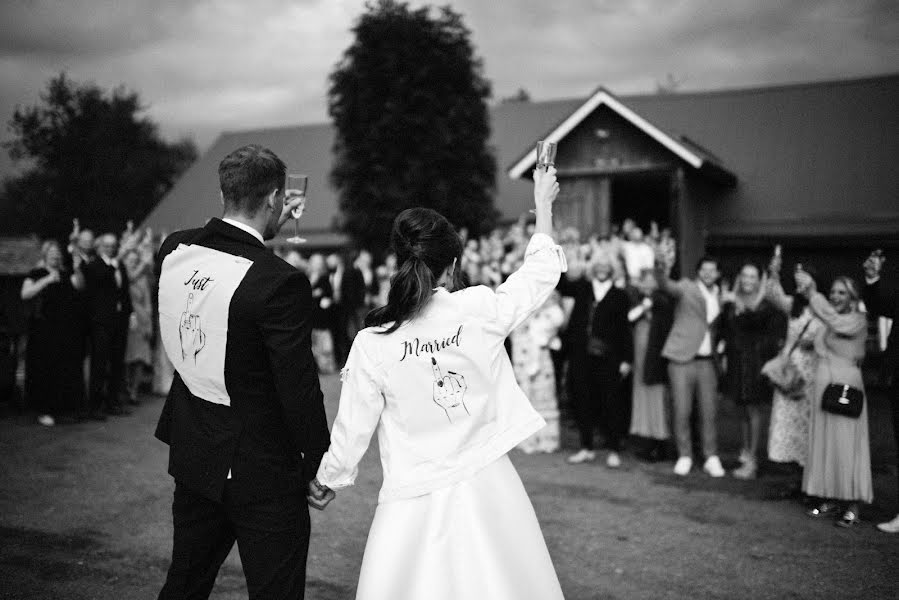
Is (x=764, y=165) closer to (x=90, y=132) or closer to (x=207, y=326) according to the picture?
(x=207, y=326)

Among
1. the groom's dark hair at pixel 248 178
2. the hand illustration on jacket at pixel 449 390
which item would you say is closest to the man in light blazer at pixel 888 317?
the hand illustration on jacket at pixel 449 390

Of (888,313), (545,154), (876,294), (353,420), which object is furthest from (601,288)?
(353,420)

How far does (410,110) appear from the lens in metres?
20.6

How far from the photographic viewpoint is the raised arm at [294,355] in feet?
9.21

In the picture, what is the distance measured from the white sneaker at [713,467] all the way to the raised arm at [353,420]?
232 inches

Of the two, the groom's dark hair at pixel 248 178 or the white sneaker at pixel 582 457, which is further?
the white sneaker at pixel 582 457

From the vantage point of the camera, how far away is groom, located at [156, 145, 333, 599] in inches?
112

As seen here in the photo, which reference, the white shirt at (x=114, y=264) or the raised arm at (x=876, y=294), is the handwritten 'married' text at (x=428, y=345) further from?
the white shirt at (x=114, y=264)

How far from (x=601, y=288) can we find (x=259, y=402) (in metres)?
6.09

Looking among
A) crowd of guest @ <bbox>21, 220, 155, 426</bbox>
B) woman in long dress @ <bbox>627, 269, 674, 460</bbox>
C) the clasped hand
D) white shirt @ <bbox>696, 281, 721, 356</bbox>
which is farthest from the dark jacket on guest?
crowd of guest @ <bbox>21, 220, 155, 426</bbox>

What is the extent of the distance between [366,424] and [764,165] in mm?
19619

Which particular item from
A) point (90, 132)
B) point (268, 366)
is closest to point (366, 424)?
point (268, 366)

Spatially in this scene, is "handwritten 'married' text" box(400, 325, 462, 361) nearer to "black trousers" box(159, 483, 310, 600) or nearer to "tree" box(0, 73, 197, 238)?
"black trousers" box(159, 483, 310, 600)

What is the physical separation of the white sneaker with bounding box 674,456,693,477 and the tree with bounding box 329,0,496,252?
43.4ft
